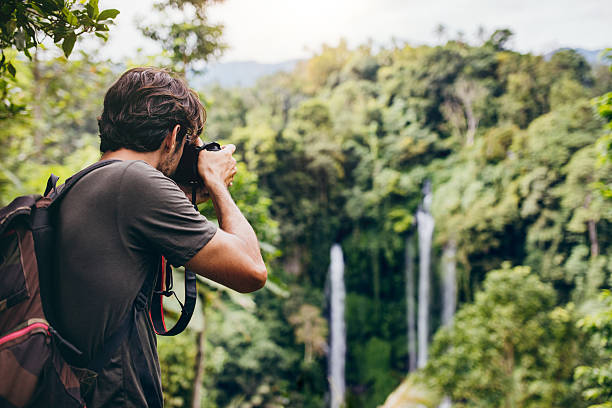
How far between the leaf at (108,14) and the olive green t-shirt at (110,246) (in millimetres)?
460

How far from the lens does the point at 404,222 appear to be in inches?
497

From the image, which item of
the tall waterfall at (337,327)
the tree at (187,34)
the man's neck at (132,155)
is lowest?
the tall waterfall at (337,327)

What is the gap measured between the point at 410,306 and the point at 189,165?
1274 centimetres

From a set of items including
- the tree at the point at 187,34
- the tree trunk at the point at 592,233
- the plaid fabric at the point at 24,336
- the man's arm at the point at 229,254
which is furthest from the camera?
the tree trunk at the point at 592,233

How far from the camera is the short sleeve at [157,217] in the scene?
744 millimetres

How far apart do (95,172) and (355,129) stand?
540 inches

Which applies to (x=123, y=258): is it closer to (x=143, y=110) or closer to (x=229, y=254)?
(x=229, y=254)

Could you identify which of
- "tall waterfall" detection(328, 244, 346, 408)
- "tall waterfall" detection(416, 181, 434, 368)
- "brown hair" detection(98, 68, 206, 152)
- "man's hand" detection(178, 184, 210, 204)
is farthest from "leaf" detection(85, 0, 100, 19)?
"tall waterfall" detection(328, 244, 346, 408)

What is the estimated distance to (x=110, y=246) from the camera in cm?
75

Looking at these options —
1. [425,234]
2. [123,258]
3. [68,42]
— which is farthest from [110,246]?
[425,234]

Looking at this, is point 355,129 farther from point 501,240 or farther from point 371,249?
point 501,240

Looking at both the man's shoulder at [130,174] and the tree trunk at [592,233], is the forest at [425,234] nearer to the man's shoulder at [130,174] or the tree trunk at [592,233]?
the tree trunk at [592,233]

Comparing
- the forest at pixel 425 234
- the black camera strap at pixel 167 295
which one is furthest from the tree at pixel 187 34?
the black camera strap at pixel 167 295

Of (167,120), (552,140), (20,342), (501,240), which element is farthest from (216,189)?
(501,240)
